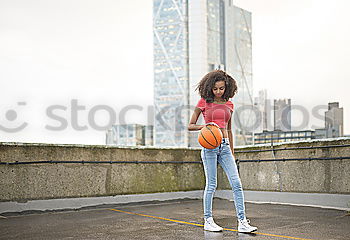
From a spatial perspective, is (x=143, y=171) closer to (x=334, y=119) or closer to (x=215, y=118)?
(x=215, y=118)

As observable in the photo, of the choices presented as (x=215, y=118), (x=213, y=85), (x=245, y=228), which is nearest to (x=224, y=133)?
(x=215, y=118)

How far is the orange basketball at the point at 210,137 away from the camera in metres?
4.48

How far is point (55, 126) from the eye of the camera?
937cm

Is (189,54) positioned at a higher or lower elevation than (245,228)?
higher

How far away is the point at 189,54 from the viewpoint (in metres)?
55.7

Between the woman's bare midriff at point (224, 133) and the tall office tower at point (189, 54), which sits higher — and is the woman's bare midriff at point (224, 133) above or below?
below

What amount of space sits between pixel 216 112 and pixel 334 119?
12.1 meters

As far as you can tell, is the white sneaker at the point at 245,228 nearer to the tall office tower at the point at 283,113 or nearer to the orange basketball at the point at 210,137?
the orange basketball at the point at 210,137

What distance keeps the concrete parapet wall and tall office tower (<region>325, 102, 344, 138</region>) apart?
16.7ft

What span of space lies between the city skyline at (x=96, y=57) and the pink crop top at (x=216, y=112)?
383cm

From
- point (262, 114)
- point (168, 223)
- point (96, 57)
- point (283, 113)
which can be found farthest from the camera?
point (262, 114)

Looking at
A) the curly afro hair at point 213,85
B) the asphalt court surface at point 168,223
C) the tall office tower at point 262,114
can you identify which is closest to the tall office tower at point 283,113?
the tall office tower at point 262,114

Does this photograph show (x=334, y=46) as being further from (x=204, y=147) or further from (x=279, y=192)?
(x=204, y=147)

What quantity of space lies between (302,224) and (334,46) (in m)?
17.0
